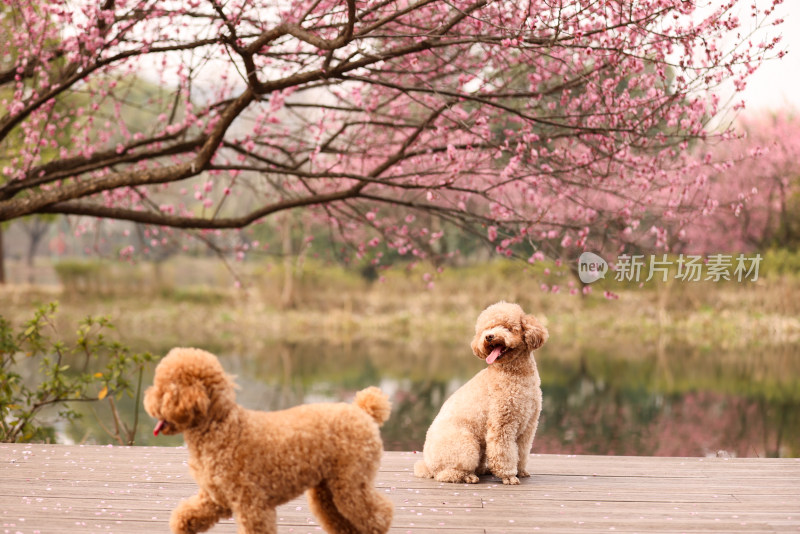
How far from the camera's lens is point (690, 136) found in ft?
14.7

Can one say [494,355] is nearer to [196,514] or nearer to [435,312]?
[196,514]

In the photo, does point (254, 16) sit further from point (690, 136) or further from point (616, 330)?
point (616, 330)

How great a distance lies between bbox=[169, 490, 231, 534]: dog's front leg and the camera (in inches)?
88.0

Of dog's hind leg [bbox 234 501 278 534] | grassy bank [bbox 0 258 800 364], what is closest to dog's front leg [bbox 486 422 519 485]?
dog's hind leg [bbox 234 501 278 534]

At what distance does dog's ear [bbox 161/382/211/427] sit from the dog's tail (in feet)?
1.74

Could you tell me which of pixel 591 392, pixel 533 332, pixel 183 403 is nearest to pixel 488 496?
pixel 533 332

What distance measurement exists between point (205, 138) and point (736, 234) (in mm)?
13694

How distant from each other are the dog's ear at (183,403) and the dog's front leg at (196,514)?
316 millimetres

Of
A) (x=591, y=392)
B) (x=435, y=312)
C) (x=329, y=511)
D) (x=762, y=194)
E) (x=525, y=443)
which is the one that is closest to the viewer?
(x=329, y=511)

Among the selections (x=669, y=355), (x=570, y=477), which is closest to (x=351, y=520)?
(x=570, y=477)

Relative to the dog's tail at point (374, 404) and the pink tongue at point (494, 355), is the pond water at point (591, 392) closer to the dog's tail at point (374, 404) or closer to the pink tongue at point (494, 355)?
the pink tongue at point (494, 355)

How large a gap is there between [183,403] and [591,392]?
848cm

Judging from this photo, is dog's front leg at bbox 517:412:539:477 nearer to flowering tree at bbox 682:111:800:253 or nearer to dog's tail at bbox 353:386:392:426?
dog's tail at bbox 353:386:392:426

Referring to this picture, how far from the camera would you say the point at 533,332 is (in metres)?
3.16
